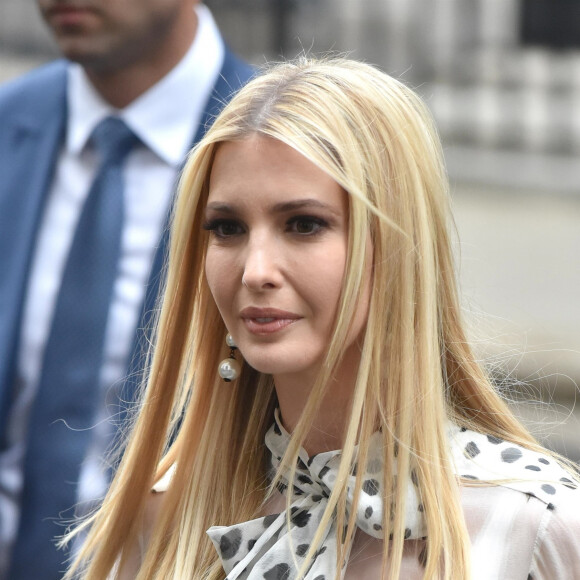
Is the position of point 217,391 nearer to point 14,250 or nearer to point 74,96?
point 14,250

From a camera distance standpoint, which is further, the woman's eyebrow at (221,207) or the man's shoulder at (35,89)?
the man's shoulder at (35,89)

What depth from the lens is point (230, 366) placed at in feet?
7.99

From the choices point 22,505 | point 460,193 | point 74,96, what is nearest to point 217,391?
point 22,505

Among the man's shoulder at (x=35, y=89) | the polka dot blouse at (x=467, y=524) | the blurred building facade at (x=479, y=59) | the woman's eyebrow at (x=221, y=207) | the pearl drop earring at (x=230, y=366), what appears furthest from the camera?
the blurred building facade at (x=479, y=59)

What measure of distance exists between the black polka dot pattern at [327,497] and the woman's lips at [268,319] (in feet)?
0.86

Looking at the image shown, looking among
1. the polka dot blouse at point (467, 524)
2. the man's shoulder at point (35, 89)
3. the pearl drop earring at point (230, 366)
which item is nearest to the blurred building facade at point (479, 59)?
the man's shoulder at point (35, 89)

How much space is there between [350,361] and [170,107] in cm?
108

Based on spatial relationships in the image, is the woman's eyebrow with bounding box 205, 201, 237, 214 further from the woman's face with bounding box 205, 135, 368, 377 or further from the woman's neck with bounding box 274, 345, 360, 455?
the woman's neck with bounding box 274, 345, 360, 455

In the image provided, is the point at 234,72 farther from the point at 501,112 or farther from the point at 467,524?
the point at 501,112

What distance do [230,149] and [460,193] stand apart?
606 centimetres

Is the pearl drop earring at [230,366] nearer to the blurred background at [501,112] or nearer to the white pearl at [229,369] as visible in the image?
the white pearl at [229,369]

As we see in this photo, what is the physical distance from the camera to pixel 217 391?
252 cm

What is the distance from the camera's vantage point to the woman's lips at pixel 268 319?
2170 millimetres

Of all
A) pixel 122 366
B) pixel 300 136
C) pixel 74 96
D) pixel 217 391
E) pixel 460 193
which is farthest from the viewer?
pixel 460 193
